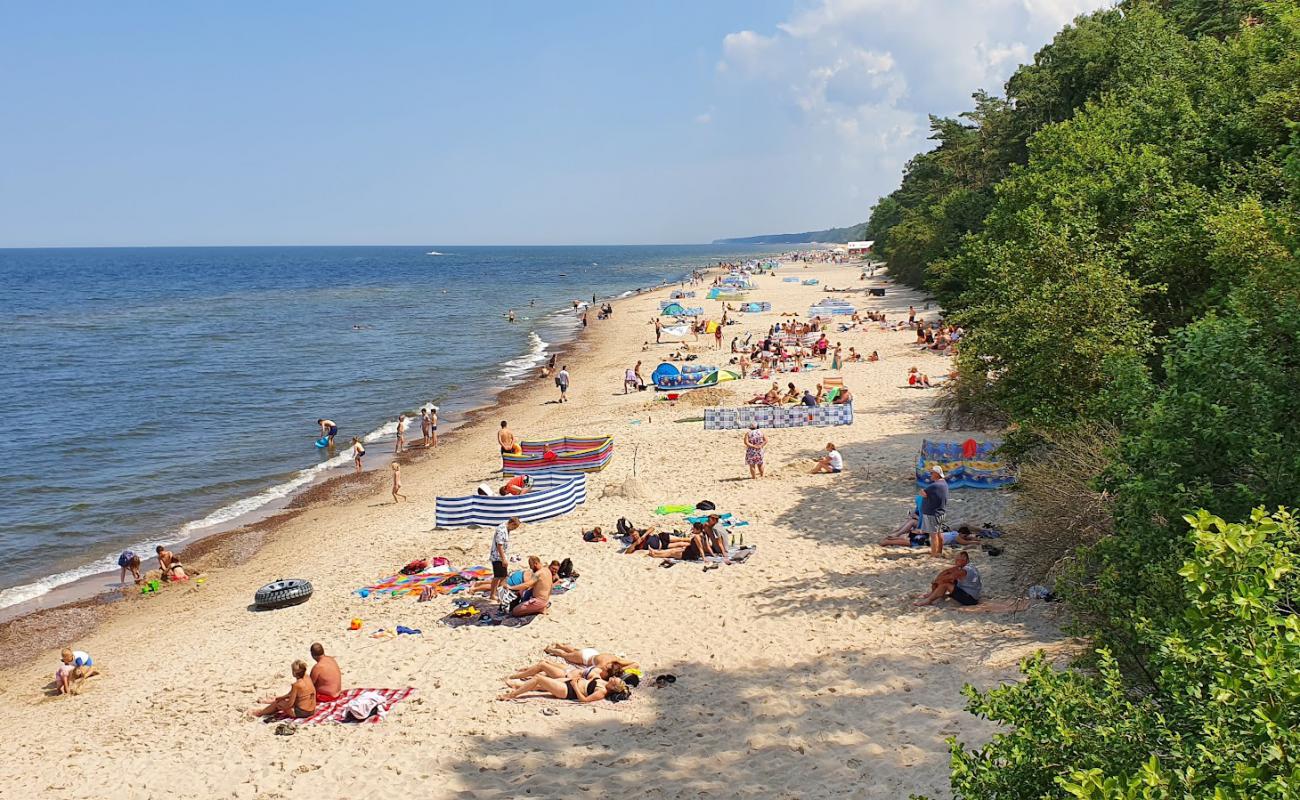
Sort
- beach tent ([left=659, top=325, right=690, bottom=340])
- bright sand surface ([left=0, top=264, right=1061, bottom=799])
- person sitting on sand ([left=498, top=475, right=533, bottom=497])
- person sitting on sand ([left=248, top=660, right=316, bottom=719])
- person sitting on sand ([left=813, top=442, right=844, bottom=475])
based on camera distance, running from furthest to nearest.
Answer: beach tent ([left=659, top=325, right=690, bottom=340]) → person sitting on sand ([left=813, top=442, right=844, bottom=475]) → person sitting on sand ([left=498, top=475, right=533, bottom=497]) → person sitting on sand ([left=248, top=660, right=316, bottom=719]) → bright sand surface ([left=0, top=264, right=1061, bottom=799])

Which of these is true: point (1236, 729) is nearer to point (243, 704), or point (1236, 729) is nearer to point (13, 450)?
point (243, 704)

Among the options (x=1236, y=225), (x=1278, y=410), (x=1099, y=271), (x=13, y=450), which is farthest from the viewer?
(x=13, y=450)

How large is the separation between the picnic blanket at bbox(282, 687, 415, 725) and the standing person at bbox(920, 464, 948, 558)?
7.39 m

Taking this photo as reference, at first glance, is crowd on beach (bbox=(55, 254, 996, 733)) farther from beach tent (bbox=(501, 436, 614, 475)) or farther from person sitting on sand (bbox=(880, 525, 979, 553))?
beach tent (bbox=(501, 436, 614, 475))

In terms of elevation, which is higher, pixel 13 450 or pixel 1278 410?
pixel 1278 410

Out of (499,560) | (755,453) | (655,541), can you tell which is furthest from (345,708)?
(755,453)

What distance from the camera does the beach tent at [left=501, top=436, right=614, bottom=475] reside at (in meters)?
19.9

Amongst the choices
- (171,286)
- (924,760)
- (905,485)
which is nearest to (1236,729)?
(924,760)

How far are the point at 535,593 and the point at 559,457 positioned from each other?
26.5 feet

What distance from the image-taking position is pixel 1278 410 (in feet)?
20.3

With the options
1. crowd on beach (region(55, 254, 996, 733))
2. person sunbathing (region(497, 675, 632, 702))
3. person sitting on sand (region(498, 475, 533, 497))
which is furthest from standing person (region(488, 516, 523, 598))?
person sitting on sand (region(498, 475, 533, 497))

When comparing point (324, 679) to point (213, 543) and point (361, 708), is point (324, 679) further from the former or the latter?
point (213, 543)

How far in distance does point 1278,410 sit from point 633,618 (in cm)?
772

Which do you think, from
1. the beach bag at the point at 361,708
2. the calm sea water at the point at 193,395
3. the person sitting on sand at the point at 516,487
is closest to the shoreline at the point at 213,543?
the calm sea water at the point at 193,395
